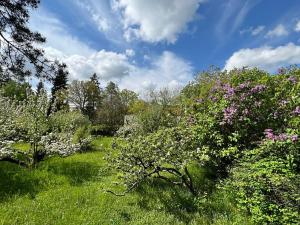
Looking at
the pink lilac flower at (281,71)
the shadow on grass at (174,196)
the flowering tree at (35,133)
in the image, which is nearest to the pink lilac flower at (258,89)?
the pink lilac flower at (281,71)

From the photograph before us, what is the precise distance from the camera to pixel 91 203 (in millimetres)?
5719

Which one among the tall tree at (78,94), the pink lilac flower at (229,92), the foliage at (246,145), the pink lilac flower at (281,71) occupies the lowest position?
the foliage at (246,145)

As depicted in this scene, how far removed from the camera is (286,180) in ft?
14.4

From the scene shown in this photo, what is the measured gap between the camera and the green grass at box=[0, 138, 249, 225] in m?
5.05

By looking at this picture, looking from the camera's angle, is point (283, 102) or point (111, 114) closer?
point (283, 102)

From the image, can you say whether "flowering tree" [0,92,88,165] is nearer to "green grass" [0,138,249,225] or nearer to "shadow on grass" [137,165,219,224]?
"green grass" [0,138,249,225]

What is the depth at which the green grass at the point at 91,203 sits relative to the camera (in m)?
5.05

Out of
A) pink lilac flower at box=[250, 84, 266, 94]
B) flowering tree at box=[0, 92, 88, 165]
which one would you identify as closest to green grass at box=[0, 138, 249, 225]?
flowering tree at box=[0, 92, 88, 165]

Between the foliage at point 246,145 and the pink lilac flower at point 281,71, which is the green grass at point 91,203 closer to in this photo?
the foliage at point 246,145

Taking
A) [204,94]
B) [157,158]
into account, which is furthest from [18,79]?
[204,94]

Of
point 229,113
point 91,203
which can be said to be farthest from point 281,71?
point 91,203

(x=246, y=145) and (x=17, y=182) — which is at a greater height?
(x=246, y=145)

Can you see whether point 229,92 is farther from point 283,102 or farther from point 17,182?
point 17,182

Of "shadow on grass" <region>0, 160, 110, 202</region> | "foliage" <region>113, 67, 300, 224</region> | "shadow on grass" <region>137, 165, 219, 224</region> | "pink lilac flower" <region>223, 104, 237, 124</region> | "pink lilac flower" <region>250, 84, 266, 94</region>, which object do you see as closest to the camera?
"foliage" <region>113, 67, 300, 224</region>
